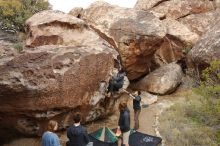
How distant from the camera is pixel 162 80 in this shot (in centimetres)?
2095

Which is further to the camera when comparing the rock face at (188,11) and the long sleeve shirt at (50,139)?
the rock face at (188,11)

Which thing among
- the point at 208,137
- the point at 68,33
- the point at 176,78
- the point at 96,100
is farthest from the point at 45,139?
the point at 176,78

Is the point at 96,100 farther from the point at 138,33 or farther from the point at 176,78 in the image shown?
the point at 176,78

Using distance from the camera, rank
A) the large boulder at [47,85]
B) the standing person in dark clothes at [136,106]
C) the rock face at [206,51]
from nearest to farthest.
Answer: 1. the large boulder at [47,85]
2. the standing person in dark clothes at [136,106]
3. the rock face at [206,51]

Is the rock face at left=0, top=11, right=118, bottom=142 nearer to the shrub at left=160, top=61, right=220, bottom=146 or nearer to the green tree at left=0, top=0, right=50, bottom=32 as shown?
the shrub at left=160, top=61, right=220, bottom=146

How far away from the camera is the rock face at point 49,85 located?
12.8 m

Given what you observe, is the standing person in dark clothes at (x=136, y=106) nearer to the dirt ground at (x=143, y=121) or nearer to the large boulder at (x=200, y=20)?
the dirt ground at (x=143, y=121)

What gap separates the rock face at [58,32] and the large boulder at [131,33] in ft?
9.79

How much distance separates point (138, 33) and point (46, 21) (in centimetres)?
504

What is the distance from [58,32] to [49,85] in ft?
16.5

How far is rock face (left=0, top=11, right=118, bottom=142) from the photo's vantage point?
12.8 meters

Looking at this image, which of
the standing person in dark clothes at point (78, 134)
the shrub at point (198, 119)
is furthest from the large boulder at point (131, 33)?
the standing person in dark clothes at point (78, 134)

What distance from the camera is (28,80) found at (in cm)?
Answer: 1277

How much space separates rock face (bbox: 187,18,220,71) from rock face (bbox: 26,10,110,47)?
19.9ft
